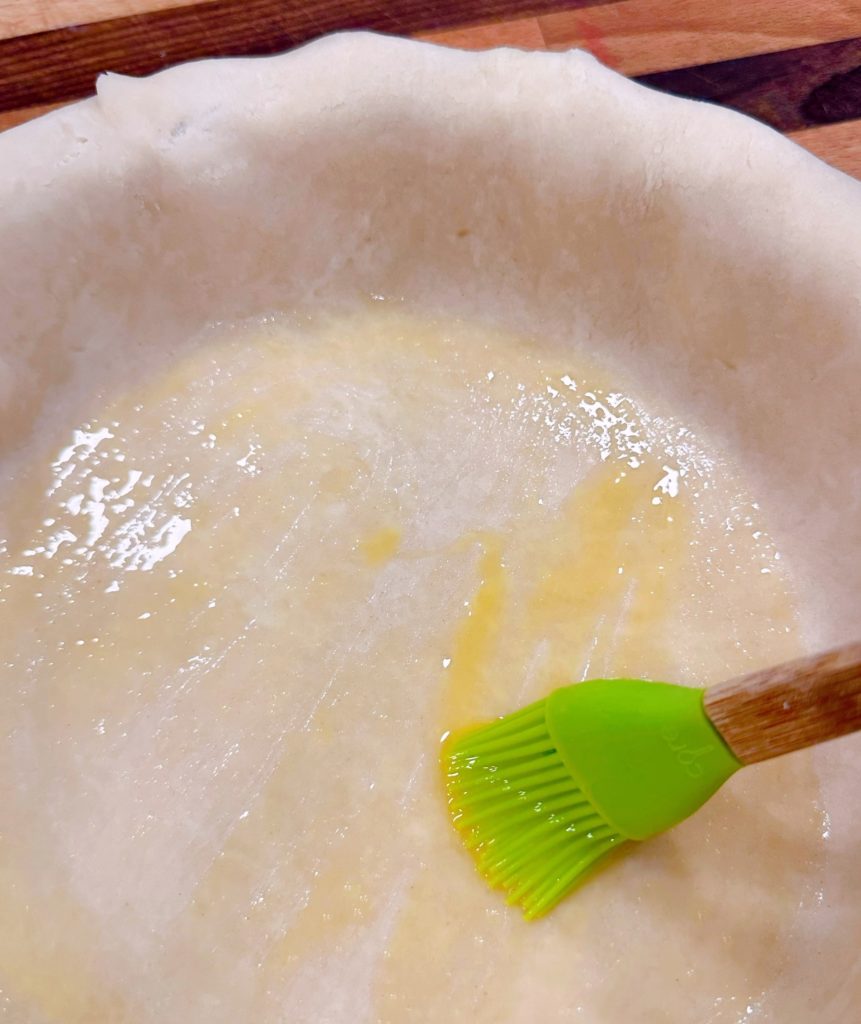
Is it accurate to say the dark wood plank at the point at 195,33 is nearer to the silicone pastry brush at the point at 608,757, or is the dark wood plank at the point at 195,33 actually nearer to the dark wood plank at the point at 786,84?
the dark wood plank at the point at 786,84

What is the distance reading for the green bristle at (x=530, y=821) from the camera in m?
0.69

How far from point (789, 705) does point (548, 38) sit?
2.44ft

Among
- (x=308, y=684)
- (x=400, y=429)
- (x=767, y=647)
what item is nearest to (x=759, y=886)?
(x=767, y=647)

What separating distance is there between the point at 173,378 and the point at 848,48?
767 mm

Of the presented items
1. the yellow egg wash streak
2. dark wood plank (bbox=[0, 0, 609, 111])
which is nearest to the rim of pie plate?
the yellow egg wash streak

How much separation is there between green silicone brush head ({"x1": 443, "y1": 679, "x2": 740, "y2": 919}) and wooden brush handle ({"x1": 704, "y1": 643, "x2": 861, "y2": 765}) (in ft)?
0.05

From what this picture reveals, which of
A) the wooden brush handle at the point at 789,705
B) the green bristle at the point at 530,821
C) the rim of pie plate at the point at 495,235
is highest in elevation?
the rim of pie plate at the point at 495,235

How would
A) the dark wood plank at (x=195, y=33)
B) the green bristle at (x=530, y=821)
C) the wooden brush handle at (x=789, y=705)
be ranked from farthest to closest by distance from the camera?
the dark wood plank at (x=195, y=33), the green bristle at (x=530, y=821), the wooden brush handle at (x=789, y=705)

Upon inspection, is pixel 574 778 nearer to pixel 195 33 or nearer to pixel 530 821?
pixel 530 821

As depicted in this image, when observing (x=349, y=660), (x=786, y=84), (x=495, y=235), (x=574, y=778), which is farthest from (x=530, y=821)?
(x=786, y=84)

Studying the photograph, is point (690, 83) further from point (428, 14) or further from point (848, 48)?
point (428, 14)

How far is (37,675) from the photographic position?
30.4 inches

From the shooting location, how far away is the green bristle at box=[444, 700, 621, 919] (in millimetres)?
688

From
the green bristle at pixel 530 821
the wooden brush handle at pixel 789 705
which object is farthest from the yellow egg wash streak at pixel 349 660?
the wooden brush handle at pixel 789 705
